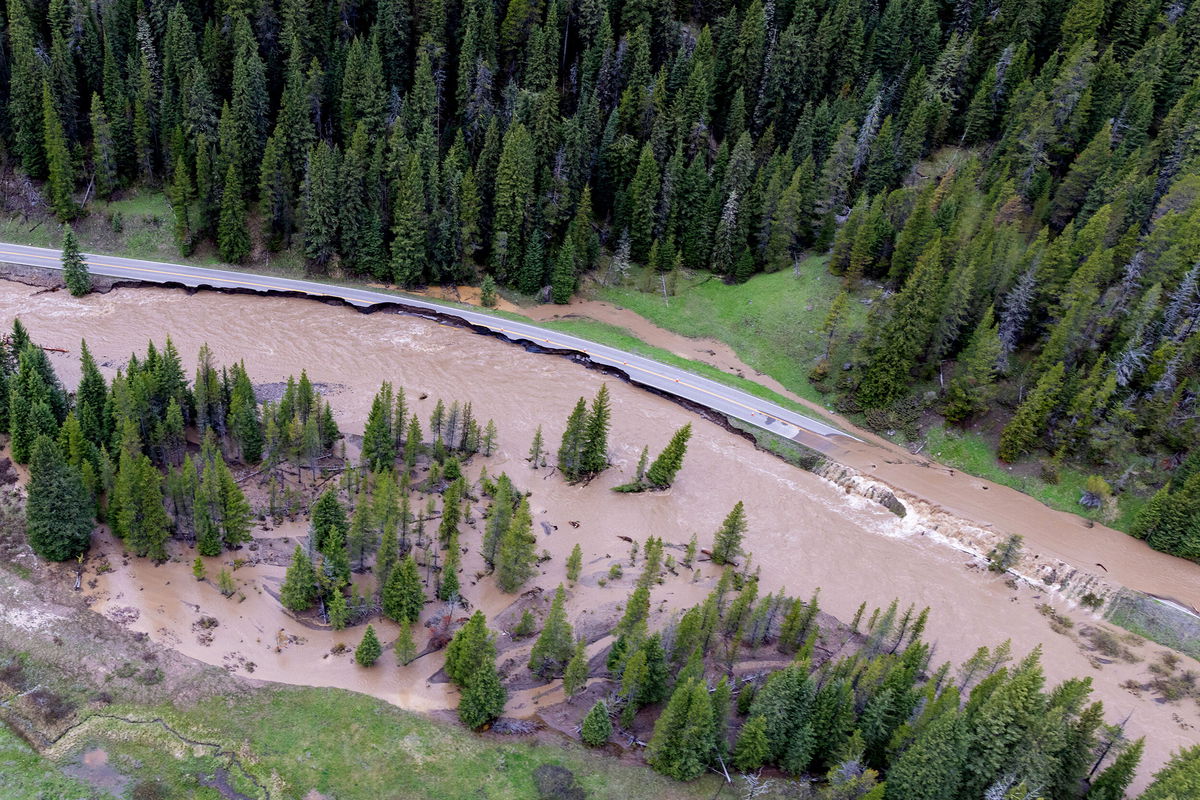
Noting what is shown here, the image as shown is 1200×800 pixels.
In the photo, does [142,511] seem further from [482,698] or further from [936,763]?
[936,763]

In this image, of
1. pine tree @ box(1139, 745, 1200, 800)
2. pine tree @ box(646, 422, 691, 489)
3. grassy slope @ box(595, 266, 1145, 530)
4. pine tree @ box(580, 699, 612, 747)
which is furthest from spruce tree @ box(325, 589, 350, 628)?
pine tree @ box(1139, 745, 1200, 800)

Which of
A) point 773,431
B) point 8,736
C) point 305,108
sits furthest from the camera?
point 305,108

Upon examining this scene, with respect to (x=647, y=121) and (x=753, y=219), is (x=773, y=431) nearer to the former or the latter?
(x=753, y=219)

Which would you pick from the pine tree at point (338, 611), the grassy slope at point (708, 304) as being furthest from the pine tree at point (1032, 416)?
the pine tree at point (338, 611)

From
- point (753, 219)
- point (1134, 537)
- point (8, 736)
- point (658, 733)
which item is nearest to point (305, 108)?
point (753, 219)

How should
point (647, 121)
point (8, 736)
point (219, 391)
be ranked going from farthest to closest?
point (647, 121) → point (219, 391) → point (8, 736)

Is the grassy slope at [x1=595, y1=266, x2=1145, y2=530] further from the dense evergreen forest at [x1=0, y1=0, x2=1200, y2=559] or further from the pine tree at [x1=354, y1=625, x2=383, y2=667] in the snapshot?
the pine tree at [x1=354, y1=625, x2=383, y2=667]
